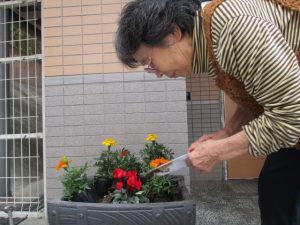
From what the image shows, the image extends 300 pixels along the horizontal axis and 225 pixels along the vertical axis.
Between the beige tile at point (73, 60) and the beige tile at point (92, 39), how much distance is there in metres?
0.16

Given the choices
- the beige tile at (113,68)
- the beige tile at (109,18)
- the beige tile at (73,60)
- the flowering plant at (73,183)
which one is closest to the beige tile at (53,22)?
the beige tile at (73,60)

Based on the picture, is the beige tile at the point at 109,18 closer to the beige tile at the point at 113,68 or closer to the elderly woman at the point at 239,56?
the beige tile at the point at 113,68

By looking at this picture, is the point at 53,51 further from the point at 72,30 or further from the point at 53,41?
the point at 72,30

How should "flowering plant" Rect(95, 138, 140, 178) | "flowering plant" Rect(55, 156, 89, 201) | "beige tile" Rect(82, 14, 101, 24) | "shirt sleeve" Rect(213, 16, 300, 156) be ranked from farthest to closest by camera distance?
"beige tile" Rect(82, 14, 101, 24) → "flowering plant" Rect(95, 138, 140, 178) → "flowering plant" Rect(55, 156, 89, 201) → "shirt sleeve" Rect(213, 16, 300, 156)

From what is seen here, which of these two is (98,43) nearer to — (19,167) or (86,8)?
(86,8)

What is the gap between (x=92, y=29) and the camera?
11.6ft

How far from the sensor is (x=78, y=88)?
3537 millimetres

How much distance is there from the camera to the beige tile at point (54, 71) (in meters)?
3.56

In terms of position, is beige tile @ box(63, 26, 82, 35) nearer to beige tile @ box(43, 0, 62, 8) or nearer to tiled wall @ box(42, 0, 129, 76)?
tiled wall @ box(42, 0, 129, 76)

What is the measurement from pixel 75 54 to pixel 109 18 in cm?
49

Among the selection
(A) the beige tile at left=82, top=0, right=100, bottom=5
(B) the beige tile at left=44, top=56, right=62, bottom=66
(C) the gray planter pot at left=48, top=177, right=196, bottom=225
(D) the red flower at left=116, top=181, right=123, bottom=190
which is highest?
(A) the beige tile at left=82, top=0, right=100, bottom=5

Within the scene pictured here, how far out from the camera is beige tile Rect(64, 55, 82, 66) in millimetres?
3541

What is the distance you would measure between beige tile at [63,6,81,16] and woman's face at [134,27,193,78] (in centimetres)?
244

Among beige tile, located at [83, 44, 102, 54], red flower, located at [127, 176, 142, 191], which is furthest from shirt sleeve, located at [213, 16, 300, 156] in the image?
beige tile, located at [83, 44, 102, 54]
